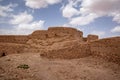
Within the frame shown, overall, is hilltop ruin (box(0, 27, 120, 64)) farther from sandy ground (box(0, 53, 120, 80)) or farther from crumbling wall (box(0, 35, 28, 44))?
sandy ground (box(0, 53, 120, 80))

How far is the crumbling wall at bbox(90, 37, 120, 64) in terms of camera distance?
1088 cm

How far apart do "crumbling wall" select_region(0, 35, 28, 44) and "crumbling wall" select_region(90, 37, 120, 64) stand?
1157 cm

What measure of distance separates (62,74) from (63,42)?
9.77 m

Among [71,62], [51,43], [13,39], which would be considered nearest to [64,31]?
[51,43]

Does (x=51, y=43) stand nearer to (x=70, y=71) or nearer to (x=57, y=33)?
(x=57, y=33)

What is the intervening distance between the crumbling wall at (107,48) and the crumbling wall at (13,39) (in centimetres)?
1157

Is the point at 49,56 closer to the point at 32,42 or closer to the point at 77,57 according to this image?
the point at 77,57

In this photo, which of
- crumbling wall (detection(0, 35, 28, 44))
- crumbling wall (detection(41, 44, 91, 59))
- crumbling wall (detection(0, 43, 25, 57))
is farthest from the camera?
crumbling wall (detection(0, 35, 28, 44))

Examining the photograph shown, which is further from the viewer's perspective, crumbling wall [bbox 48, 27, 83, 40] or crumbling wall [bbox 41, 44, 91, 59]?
crumbling wall [bbox 48, 27, 83, 40]

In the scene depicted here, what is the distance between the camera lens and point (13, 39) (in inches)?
855

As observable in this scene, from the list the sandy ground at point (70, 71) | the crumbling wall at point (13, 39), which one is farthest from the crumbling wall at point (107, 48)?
the crumbling wall at point (13, 39)

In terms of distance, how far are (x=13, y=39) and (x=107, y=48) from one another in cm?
1386

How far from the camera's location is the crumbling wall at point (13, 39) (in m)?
21.6

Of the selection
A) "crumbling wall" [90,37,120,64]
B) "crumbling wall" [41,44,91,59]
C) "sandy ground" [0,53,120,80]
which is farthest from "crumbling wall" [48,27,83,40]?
"sandy ground" [0,53,120,80]
